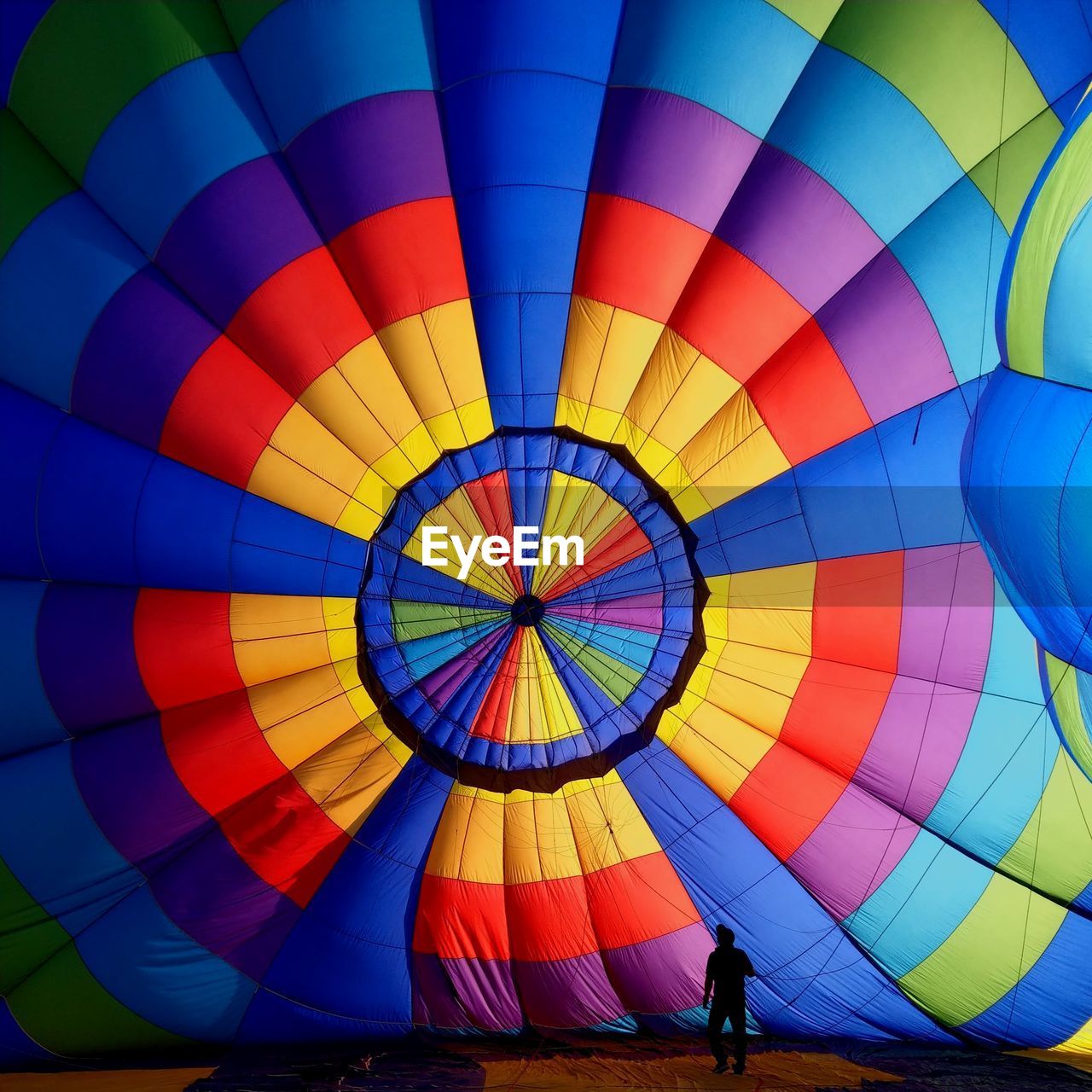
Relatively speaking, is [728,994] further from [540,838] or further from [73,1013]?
[73,1013]

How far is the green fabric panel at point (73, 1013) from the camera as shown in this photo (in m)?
3.82

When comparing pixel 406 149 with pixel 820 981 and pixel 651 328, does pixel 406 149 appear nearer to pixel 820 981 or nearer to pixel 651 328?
pixel 651 328

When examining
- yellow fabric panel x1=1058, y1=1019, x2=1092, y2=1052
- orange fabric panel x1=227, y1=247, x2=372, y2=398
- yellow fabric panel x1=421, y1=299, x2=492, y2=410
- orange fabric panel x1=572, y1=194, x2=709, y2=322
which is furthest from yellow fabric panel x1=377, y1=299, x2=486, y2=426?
yellow fabric panel x1=1058, y1=1019, x2=1092, y2=1052

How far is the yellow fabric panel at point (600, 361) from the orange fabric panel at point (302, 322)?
2.31ft

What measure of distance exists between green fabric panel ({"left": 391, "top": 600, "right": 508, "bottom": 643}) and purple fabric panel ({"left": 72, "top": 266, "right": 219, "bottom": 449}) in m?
1.05

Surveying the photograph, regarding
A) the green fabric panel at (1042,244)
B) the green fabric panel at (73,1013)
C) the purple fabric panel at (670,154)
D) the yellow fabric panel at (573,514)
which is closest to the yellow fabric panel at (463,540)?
the yellow fabric panel at (573,514)

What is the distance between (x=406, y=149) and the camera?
3.57 metres

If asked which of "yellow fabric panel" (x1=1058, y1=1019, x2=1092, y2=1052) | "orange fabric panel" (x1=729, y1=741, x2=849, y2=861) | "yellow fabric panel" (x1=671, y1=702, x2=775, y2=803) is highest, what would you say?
"yellow fabric panel" (x1=671, y1=702, x2=775, y2=803)

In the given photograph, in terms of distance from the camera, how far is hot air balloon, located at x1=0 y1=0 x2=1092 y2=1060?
11.7 feet

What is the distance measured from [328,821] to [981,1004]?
95.1 inches

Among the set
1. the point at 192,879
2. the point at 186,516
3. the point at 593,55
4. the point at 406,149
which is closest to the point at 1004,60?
the point at 593,55

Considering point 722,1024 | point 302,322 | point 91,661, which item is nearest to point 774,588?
point 722,1024

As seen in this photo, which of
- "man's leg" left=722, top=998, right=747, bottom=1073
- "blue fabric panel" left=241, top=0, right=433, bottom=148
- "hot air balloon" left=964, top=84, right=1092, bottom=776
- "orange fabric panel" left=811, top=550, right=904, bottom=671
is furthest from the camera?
"orange fabric panel" left=811, top=550, right=904, bottom=671

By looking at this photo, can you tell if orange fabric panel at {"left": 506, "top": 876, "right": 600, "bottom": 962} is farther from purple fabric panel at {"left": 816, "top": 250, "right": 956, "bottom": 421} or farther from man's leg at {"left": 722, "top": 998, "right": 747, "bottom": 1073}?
purple fabric panel at {"left": 816, "top": 250, "right": 956, "bottom": 421}
